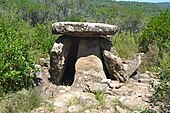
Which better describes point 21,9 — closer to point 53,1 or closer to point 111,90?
point 53,1

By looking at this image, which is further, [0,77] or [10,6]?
[10,6]

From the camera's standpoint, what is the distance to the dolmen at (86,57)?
7.61 m

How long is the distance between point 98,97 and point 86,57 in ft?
6.80

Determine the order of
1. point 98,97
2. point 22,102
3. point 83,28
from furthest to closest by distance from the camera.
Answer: point 83,28 < point 98,97 < point 22,102

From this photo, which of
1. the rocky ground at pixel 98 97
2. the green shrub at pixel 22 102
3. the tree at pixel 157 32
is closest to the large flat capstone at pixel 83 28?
the rocky ground at pixel 98 97

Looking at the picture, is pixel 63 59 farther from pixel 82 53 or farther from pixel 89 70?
pixel 89 70

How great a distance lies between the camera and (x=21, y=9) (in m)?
43.0

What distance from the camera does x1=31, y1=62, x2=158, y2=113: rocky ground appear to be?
Answer: 5.83 meters

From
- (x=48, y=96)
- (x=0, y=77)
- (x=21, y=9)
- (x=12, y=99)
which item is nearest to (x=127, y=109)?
(x=48, y=96)

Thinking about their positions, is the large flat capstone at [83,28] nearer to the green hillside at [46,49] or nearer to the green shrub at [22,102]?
the green hillside at [46,49]

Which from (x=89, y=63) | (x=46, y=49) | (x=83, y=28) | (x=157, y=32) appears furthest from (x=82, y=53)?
(x=157, y=32)

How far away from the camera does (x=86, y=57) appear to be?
820 centimetres

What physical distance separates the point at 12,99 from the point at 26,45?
1.37m

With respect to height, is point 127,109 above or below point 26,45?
below
